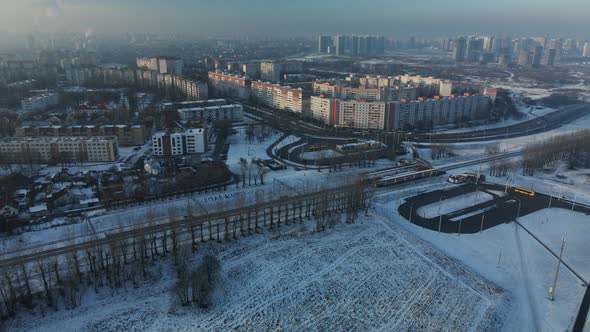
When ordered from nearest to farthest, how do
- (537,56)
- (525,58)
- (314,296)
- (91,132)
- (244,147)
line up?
(314,296)
(91,132)
(244,147)
(537,56)
(525,58)

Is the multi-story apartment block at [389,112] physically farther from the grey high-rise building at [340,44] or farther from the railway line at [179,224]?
the grey high-rise building at [340,44]

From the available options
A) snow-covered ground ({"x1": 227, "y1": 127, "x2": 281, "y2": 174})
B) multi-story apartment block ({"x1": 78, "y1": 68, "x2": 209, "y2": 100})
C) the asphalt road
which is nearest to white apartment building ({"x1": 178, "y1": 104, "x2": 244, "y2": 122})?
the asphalt road

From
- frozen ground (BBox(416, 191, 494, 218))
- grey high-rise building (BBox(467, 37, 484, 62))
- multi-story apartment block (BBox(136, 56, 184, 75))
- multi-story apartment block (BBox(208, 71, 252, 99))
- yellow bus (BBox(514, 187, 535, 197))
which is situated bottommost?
frozen ground (BBox(416, 191, 494, 218))

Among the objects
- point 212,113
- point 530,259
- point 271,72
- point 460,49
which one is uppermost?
point 460,49

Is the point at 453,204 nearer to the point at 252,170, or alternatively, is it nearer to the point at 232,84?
the point at 252,170

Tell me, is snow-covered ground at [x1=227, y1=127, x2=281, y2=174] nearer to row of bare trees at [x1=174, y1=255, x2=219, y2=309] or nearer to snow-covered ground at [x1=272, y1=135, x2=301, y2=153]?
snow-covered ground at [x1=272, y1=135, x2=301, y2=153]

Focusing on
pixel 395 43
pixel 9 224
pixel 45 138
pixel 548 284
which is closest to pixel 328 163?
pixel 548 284

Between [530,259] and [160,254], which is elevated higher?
[160,254]

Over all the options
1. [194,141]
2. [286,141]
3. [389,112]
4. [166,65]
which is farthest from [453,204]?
[166,65]
